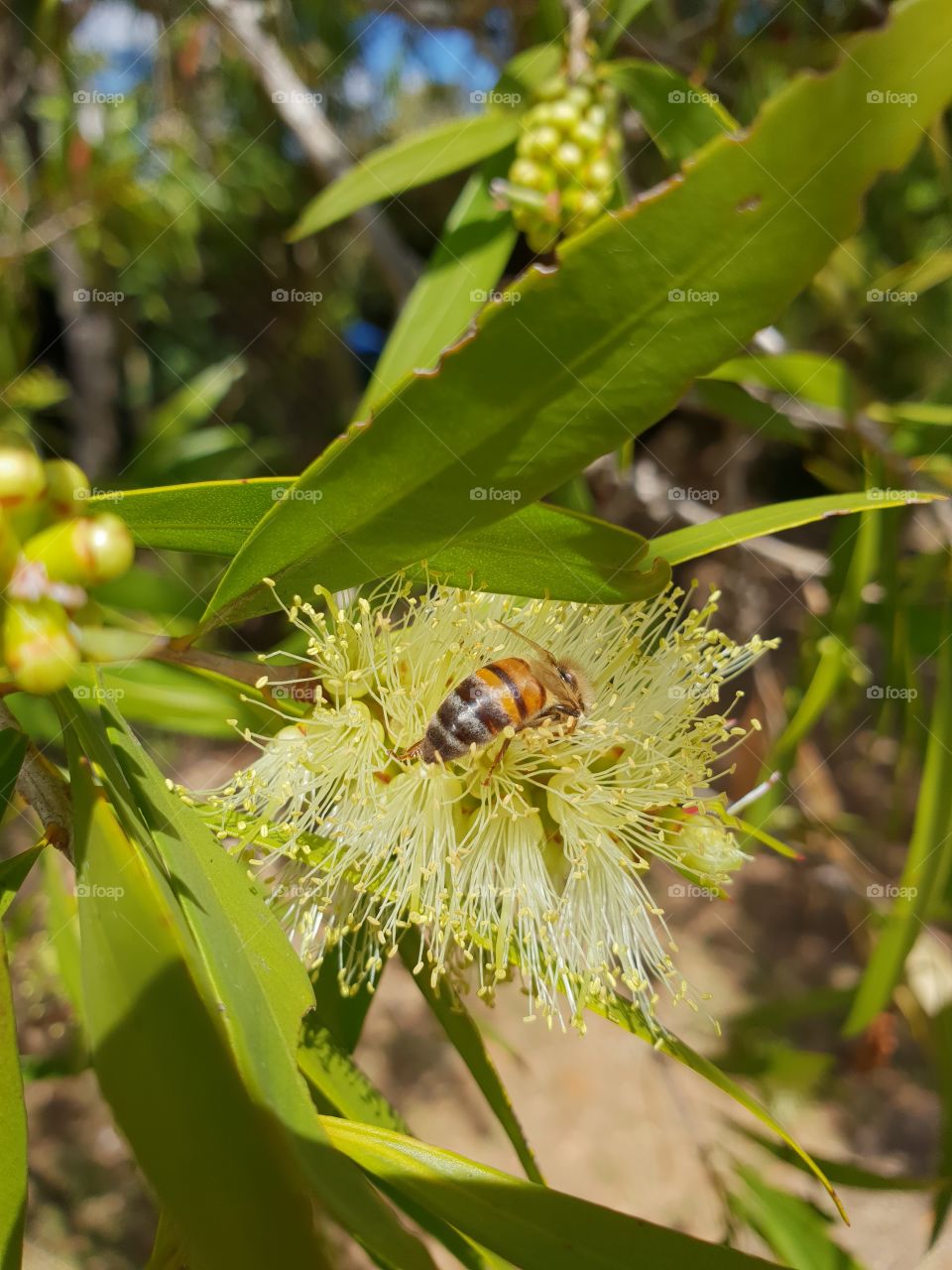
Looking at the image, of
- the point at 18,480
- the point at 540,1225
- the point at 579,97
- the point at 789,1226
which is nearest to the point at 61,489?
the point at 18,480

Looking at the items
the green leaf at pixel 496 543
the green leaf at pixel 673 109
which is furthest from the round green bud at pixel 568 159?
the green leaf at pixel 496 543

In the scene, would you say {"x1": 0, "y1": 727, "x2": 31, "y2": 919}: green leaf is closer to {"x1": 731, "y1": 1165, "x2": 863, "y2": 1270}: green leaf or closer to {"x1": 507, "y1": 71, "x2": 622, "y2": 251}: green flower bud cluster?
{"x1": 507, "y1": 71, "x2": 622, "y2": 251}: green flower bud cluster

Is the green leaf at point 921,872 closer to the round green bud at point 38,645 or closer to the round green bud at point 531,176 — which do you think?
the round green bud at point 531,176

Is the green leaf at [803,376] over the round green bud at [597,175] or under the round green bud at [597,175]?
under

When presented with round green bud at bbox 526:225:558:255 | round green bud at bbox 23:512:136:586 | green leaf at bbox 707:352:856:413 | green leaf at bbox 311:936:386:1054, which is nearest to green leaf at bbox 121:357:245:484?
round green bud at bbox 526:225:558:255

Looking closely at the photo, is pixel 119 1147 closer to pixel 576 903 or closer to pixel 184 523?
pixel 576 903

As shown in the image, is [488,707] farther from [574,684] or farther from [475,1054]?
[475,1054]
